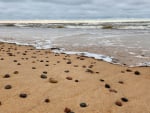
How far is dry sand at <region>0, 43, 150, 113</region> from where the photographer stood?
4907 mm

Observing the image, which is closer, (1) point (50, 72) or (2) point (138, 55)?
(1) point (50, 72)

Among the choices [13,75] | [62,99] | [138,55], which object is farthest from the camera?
[138,55]

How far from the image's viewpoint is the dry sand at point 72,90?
16.1ft

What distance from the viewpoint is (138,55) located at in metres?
11.8

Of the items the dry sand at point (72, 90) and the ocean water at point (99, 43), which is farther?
the ocean water at point (99, 43)

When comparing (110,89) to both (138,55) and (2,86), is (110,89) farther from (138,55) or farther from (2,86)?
(138,55)

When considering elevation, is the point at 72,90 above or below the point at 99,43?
above

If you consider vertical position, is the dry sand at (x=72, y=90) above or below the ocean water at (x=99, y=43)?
above

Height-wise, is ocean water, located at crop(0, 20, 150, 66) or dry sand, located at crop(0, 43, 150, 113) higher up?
dry sand, located at crop(0, 43, 150, 113)

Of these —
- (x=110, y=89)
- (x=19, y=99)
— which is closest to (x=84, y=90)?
(x=110, y=89)

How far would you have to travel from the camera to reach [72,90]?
5.88 meters

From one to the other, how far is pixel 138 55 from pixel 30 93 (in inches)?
289

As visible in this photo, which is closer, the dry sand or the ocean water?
the dry sand

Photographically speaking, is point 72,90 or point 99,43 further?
point 99,43
